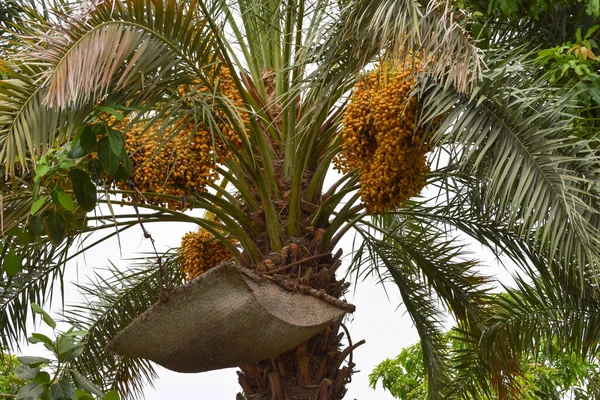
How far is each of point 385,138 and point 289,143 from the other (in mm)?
1124

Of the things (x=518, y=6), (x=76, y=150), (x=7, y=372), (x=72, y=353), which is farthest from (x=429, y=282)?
(x=7, y=372)

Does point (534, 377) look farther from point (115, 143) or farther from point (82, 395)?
point (82, 395)

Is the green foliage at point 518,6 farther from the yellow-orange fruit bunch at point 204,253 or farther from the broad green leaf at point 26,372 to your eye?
the broad green leaf at point 26,372

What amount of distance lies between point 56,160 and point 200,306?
3.47 ft

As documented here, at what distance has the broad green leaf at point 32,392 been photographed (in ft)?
8.89

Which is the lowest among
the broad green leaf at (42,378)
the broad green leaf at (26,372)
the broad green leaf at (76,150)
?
the broad green leaf at (42,378)

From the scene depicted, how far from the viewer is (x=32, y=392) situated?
2740mm

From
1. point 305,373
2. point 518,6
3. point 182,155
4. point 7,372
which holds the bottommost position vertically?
point 305,373

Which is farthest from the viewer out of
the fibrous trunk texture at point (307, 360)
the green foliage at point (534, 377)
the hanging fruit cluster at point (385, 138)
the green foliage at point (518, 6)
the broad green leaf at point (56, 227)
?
the green foliage at point (534, 377)

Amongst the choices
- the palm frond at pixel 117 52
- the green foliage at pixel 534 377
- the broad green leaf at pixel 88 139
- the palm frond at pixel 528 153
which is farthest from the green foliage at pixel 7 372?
the palm frond at pixel 528 153

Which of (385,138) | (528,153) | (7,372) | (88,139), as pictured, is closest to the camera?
(88,139)

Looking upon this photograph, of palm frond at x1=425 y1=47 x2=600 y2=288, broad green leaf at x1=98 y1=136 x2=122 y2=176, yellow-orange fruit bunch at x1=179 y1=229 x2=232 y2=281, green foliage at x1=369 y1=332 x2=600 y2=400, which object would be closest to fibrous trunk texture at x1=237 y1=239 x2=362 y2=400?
yellow-orange fruit bunch at x1=179 y1=229 x2=232 y2=281

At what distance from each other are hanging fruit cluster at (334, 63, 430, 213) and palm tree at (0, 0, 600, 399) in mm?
10

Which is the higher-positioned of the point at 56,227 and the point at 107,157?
the point at 107,157
